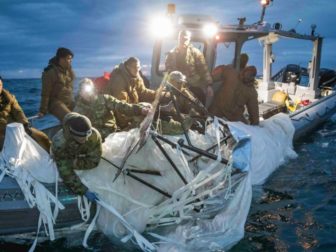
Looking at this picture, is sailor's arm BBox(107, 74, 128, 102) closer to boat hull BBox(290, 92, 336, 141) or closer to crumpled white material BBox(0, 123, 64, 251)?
crumpled white material BBox(0, 123, 64, 251)

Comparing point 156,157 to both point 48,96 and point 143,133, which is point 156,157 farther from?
point 48,96

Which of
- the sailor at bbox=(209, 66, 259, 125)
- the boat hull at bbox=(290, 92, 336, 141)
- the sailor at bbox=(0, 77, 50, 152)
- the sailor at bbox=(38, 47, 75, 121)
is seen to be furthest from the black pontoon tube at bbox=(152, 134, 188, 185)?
the boat hull at bbox=(290, 92, 336, 141)

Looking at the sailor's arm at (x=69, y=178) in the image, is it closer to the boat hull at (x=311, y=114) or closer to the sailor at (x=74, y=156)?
the sailor at (x=74, y=156)

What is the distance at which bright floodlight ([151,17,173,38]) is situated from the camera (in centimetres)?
846

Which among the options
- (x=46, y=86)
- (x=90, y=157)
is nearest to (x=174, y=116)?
(x=90, y=157)

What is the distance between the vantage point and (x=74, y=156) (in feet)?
15.0

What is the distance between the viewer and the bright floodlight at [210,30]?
8305 millimetres

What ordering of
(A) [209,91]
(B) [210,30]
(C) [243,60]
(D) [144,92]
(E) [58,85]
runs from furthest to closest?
(C) [243,60]
(B) [210,30]
(A) [209,91]
(D) [144,92]
(E) [58,85]

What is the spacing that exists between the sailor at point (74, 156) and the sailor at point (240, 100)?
377 centimetres

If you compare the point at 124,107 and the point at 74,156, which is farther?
the point at 124,107

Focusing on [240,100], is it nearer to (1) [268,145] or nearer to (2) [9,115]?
(1) [268,145]

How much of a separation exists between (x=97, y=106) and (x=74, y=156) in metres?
1.06

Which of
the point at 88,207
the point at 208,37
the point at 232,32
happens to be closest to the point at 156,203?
the point at 88,207

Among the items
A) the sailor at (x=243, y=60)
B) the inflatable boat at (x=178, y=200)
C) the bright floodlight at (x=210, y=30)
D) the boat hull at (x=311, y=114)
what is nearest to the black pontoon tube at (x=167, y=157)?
the inflatable boat at (x=178, y=200)
